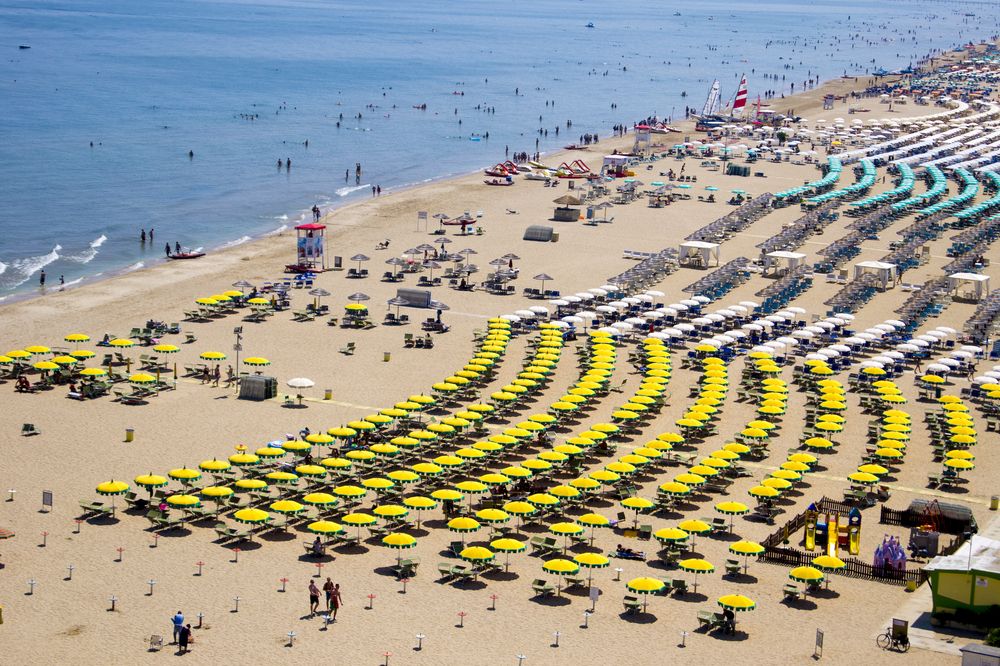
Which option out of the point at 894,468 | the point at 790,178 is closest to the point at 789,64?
the point at 790,178

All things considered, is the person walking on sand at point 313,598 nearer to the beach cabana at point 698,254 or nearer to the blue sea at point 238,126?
the blue sea at point 238,126

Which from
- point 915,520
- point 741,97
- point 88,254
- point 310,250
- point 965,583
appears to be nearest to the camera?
point 965,583

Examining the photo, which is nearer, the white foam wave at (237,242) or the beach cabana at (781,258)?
the beach cabana at (781,258)

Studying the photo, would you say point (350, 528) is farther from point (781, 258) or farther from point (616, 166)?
point (616, 166)

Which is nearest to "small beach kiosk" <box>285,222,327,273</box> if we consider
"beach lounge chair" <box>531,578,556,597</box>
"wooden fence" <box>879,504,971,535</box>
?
"wooden fence" <box>879,504,971,535</box>

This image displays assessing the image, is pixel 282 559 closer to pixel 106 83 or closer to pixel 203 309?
pixel 203 309

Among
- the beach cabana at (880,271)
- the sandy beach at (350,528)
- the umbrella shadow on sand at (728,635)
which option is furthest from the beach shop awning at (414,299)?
the umbrella shadow on sand at (728,635)

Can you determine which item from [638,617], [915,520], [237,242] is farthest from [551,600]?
[237,242]
